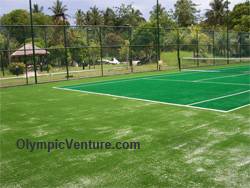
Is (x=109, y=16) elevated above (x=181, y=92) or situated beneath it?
elevated above

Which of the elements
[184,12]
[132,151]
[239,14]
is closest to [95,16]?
[184,12]

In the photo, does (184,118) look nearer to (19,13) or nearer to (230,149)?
(230,149)

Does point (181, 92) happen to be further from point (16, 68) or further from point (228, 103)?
point (16, 68)

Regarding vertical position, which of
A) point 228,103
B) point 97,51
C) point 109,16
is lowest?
point 228,103

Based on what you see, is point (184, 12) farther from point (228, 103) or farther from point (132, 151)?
point (132, 151)

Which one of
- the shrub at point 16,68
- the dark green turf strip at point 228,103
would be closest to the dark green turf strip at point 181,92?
the dark green turf strip at point 228,103

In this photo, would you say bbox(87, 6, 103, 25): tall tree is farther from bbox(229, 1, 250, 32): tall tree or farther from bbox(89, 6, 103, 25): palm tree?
bbox(229, 1, 250, 32): tall tree

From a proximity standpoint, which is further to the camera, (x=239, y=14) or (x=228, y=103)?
(x=239, y=14)

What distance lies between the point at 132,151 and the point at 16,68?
1598cm

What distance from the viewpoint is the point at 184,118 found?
23.8 ft

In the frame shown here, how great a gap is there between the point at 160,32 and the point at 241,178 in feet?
66.6

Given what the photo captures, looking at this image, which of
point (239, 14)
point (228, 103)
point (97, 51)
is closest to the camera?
point (228, 103)

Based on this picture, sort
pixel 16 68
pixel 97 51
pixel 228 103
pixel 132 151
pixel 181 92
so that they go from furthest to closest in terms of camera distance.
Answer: pixel 97 51
pixel 16 68
pixel 181 92
pixel 228 103
pixel 132 151

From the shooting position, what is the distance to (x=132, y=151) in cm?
515
